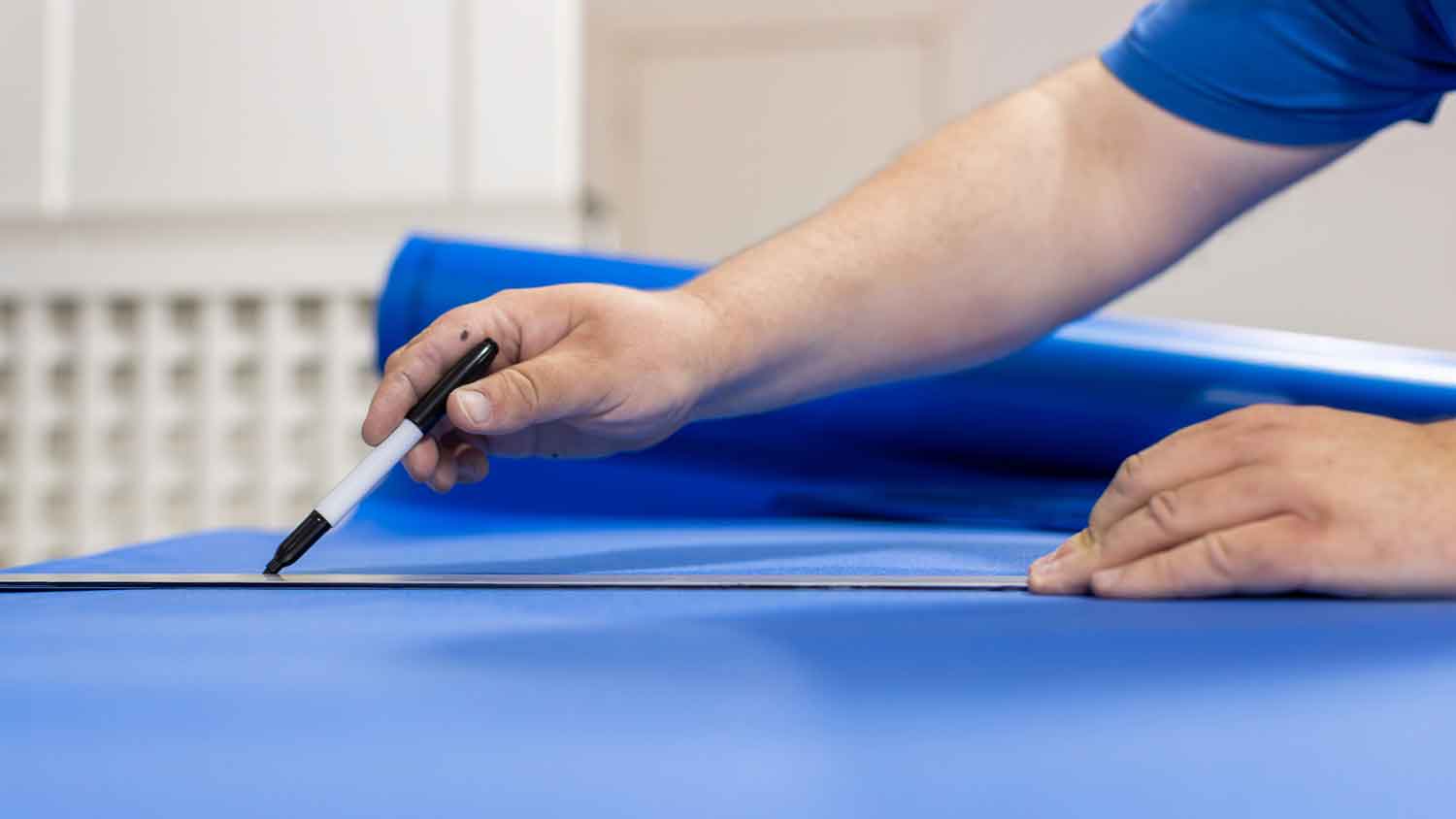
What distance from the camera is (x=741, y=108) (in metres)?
4.34

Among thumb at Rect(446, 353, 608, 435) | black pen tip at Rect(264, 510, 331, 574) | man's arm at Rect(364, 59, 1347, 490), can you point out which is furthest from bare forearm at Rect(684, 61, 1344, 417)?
black pen tip at Rect(264, 510, 331, 574)

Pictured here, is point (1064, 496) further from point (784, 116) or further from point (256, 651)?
point (784, 116)

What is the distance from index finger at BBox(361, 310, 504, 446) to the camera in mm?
680

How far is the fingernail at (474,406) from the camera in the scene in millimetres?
A: 625

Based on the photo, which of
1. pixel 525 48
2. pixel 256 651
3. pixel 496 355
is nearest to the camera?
pixel 256 651

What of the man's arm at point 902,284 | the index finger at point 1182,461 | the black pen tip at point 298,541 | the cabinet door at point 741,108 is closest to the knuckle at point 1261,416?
the index finger at point 1182,461

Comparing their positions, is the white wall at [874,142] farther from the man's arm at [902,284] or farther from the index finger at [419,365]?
the index finger at [419,365]

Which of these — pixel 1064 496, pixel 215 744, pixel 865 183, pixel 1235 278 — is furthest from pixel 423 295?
pixel 1235 278

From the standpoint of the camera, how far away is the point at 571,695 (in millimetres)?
377

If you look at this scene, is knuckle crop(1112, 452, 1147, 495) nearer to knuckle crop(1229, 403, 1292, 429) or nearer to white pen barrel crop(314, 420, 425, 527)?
knuckle crop(1229, 403, 1292, 429)

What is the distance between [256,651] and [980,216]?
60 centimetres

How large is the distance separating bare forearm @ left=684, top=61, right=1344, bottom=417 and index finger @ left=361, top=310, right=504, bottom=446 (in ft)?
0.58

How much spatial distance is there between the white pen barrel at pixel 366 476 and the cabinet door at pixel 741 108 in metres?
3.63

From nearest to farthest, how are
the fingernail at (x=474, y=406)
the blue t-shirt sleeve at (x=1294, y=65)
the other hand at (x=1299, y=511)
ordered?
the other hand at (x=1299, y=511), the fingernail at (x=474, y=406), the blue t-shirt sleeve at (x=1294, y=65)
